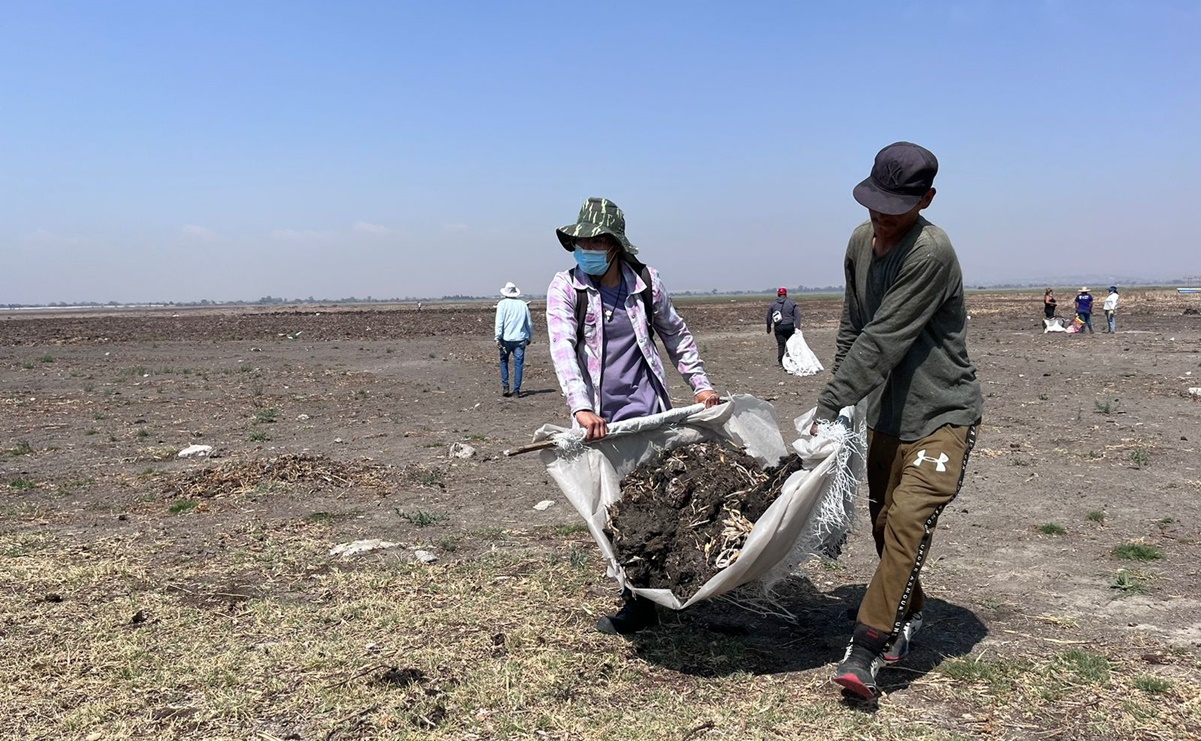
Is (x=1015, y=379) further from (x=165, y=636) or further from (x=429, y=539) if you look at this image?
(x=165, y=636)

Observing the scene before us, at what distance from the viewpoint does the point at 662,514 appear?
3.93 metres

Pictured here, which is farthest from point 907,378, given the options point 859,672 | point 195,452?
point 195,452

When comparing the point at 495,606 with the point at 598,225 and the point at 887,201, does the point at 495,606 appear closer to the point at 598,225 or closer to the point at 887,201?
the point at 598,225

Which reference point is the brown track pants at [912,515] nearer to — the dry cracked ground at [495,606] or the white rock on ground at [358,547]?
the dry cracked ground at [495,606]

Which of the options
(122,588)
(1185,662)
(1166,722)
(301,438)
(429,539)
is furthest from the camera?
(301,438)

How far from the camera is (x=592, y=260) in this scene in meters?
4.21

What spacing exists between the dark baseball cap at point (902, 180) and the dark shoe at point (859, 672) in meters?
1.80

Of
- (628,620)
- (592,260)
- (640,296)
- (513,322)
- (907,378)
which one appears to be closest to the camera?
(907,378)

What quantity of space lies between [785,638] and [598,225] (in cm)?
228

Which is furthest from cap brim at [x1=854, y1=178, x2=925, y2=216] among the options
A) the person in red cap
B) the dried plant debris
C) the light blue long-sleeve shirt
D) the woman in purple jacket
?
the person in red cap

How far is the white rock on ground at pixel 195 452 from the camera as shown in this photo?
9266 millimetres

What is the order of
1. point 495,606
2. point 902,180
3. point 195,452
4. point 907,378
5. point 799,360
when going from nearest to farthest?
point 902,180, point 907,378, point 495,606, point 195,452, point 799,360

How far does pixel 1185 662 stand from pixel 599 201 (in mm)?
3415

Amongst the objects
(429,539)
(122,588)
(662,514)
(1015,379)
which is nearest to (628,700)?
(662,514)
